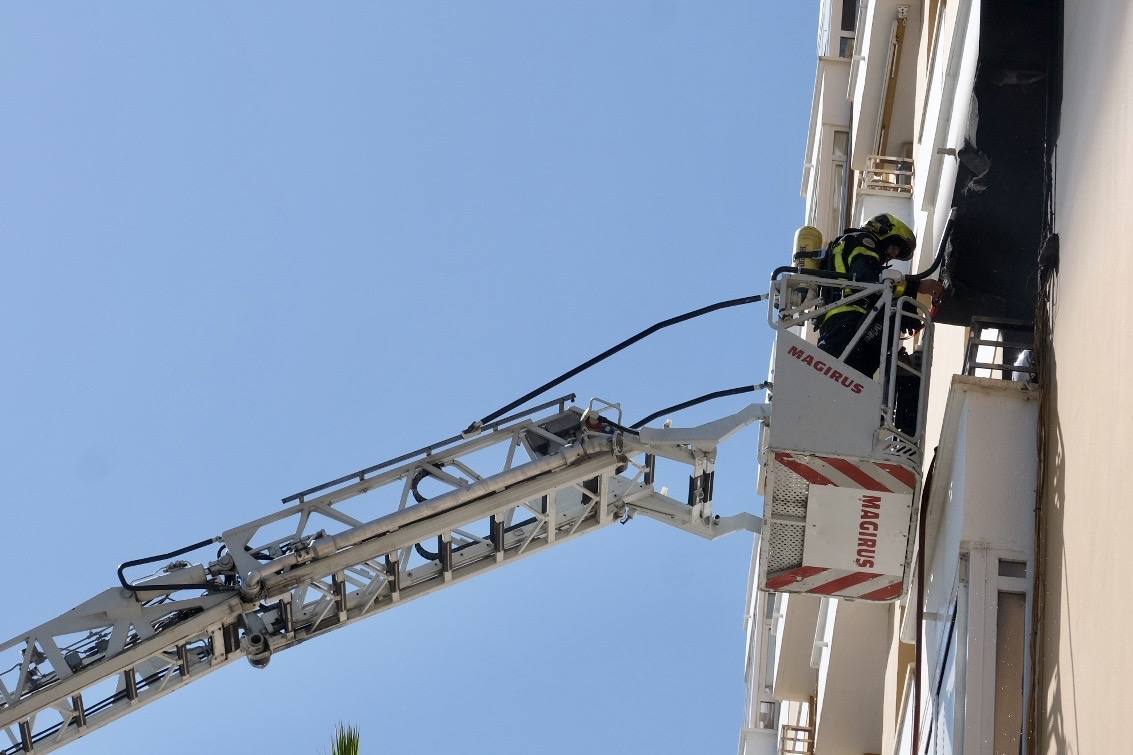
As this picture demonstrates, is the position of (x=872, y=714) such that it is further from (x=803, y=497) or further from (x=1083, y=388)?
(x=1083, y=388)

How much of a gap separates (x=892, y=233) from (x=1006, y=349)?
214cm

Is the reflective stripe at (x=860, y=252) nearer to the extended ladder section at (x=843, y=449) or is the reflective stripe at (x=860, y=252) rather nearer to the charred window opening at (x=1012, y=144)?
the extended ladder section at (x=843, y=449)

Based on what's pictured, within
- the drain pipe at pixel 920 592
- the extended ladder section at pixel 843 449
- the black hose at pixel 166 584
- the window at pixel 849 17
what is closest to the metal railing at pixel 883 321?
the extended ladder section at pixel 843 449

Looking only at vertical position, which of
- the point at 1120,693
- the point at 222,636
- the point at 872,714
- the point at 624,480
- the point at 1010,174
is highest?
the point at 1010,174

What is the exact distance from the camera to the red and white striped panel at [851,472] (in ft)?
40.9

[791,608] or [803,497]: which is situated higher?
[803,497]

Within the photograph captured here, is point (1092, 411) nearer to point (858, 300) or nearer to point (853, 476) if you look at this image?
point (853, 476)

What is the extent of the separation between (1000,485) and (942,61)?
18.1 feet

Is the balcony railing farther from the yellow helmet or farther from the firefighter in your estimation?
the firefighter

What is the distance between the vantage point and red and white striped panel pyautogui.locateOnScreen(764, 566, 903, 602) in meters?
13.1

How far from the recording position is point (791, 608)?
23297 millimetres

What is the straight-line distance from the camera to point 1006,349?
11.7 meters

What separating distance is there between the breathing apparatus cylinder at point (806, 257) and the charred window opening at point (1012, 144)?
1.76 m

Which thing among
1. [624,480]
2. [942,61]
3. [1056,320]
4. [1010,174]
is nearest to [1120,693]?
[1056,320]
